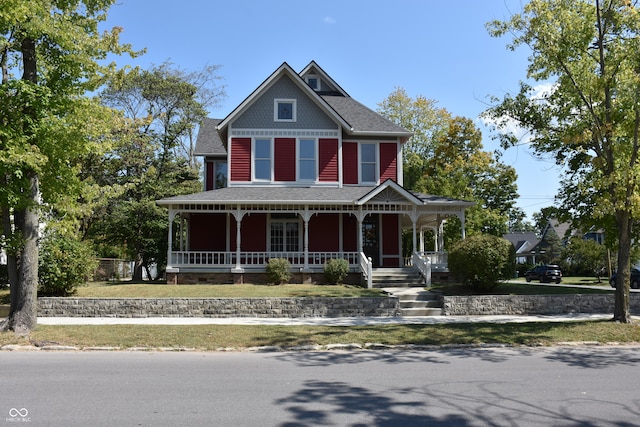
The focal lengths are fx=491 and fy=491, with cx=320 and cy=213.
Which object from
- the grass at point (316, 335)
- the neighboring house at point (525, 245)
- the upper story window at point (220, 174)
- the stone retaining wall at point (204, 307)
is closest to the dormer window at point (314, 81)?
the upper story window at point (220, 174)

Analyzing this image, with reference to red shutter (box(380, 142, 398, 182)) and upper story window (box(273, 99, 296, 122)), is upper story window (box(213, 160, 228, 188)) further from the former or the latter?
red shutter (box(380, 142, 398, 182))

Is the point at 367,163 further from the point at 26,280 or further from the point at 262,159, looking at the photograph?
the point at 26,280

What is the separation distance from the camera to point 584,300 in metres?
16.2

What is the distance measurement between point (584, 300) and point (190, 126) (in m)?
26.7

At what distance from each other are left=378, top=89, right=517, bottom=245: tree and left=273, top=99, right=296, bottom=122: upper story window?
534 inches

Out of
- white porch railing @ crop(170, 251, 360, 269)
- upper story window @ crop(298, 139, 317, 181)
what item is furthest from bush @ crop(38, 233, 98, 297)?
upper story window @ crop(298, 139, 317, 181)

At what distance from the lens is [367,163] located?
2473 cm

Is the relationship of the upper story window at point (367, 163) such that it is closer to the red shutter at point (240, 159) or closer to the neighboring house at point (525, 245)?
the red shutter at point (240, 159)

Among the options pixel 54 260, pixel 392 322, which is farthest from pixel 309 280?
pixel 54 260

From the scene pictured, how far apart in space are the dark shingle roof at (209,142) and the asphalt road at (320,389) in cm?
1719

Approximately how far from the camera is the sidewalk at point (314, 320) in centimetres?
1346

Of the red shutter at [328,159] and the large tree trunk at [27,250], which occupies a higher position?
the red shutter at [328,159]

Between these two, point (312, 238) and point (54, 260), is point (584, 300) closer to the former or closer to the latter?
point (312, 238)

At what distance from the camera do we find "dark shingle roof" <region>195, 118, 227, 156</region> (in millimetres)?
26312
